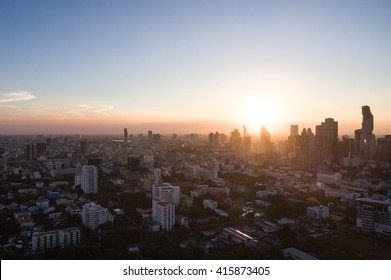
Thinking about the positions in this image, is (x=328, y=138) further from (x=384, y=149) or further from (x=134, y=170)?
(x=134, y=170)

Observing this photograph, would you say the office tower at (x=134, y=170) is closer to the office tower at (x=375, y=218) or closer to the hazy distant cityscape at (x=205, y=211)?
the hazy distant cityscape at (x=205, y=211)

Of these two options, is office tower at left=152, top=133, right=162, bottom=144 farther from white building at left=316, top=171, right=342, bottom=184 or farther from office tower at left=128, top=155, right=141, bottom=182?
white building at left=316, top=171, right=342, bottom=184

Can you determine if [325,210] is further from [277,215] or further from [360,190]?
[360,190]

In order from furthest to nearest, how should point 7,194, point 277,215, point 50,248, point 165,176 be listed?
point 165,176
point 7,194
point 277,215
point 50,248

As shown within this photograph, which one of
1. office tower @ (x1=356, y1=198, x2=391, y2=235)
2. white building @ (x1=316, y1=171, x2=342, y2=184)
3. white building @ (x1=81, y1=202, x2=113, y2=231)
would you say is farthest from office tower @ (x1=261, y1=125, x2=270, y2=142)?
white building @ (x1=81, y1=202, x2=113, y2=231)

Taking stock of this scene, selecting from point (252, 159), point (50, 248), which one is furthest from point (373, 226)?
point (252, 159)

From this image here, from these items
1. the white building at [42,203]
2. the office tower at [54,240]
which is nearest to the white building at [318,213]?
the office tower at [54,240]
